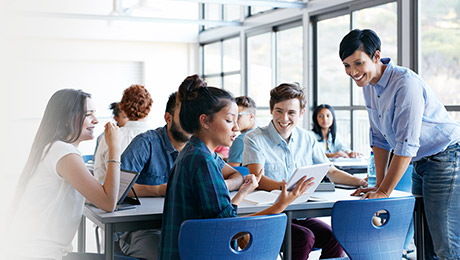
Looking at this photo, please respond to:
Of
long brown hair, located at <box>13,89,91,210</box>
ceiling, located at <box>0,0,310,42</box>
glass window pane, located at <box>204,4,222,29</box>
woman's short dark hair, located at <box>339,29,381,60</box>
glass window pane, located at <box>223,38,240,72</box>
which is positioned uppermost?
glass window pane, located at <box>204,4,222,29</box>

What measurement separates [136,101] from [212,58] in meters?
7.20

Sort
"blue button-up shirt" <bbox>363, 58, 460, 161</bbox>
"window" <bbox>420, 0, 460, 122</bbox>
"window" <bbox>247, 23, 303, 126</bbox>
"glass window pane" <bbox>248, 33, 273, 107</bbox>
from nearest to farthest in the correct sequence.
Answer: "blue button-up shirt" <bbox>363, 58, 460, 161</bbox>, "window" <bbox>420, 0, 460, 122</bbox>, "window" <bbox>247, 23, 303, 126</bbox>, "glass window pane" <bbox>248, 33, 273, 107</bbox>

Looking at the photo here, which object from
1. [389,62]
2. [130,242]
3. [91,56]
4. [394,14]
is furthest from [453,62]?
[91,56]

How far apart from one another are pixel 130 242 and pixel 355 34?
1.39 metres

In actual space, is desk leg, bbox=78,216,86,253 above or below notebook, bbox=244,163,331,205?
below

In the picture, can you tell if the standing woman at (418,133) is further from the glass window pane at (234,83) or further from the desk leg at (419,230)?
the glass window pane at (234,83)

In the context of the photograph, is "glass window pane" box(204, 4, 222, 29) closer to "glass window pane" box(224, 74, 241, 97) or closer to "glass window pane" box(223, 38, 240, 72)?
"glass window pane" box(223, 38, 240, 72)

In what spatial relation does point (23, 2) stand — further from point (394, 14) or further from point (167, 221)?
point (394, 14)

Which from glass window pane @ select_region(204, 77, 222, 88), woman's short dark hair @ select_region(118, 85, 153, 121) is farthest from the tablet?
glass window pane @ select_region(204, 77, 222, 88)

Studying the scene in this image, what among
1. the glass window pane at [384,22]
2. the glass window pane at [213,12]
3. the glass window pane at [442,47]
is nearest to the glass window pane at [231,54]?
the glass window pane at [213,12]

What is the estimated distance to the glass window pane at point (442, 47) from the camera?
4780mm

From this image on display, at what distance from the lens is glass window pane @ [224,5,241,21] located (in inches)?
359

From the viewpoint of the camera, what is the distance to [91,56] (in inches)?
383

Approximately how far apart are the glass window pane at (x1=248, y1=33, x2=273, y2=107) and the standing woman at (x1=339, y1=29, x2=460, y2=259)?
6.03m
